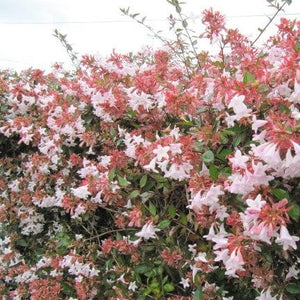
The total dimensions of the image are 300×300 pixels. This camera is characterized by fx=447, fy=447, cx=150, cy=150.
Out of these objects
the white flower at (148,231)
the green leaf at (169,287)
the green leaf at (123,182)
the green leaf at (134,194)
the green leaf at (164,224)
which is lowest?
the green leaf at (169,287)

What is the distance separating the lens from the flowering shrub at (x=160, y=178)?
1.39m

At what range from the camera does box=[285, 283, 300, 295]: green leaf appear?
1.59 meters

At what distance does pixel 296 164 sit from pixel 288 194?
0.60ft

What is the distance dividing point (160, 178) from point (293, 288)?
687 mm

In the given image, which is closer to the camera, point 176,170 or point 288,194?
point 288,194

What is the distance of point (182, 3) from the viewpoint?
2648mm

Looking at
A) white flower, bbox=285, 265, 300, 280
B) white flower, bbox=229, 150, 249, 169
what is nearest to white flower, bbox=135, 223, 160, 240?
white flower, bbox=285, 265, 300, 280

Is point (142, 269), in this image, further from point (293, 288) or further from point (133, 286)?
point (293, 288)

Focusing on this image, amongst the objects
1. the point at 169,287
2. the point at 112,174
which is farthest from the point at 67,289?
the point at 112,174

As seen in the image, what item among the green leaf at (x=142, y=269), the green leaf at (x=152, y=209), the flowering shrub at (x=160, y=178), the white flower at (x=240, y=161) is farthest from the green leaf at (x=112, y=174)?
the white flower at (x=240, y=161)

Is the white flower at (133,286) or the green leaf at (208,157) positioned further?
the white flower at (133,286)

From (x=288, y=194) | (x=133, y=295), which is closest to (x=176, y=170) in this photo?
(x=288, y=194)

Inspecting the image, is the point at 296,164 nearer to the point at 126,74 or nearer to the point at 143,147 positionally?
the point at 143,147

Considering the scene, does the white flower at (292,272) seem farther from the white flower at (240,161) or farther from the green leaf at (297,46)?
the green leaf at (297,46)
